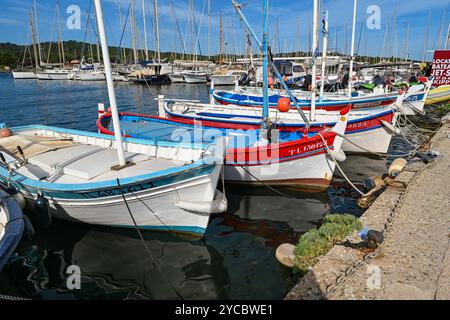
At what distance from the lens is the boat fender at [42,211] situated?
6.20 meters

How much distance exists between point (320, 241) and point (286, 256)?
77 centimetres

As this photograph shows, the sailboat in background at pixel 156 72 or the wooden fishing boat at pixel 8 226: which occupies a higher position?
the sailboat in background at pixel 156 72

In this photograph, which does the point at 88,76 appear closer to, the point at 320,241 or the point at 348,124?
the point at 348,124

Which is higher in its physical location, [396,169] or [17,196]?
[17,196]

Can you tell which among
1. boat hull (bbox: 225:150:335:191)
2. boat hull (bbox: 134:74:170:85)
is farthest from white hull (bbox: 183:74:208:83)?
boat hull (bbox: 225:150:335:191)

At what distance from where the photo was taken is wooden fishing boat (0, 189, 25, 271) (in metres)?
4.52

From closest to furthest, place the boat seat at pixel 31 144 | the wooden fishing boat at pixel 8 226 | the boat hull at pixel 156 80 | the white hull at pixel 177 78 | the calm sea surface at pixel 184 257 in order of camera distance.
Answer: the wooden fishing boat at pixel 8 226 → the calm sea surface at pixel 184 257 → the boat seat at pixel 31 144 → the boat hull at pixel 156 80 → the white hull at pixel 177 78

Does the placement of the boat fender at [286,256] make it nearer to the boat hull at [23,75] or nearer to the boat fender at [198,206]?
the boat fender at [198,206]

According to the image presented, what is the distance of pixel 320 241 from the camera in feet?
17.2

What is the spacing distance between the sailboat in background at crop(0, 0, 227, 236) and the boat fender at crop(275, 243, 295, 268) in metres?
1.54

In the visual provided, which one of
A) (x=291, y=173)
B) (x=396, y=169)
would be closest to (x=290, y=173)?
(x=291, y=173)

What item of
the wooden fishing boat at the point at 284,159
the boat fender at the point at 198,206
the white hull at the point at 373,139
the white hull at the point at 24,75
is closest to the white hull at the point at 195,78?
the white hull at the point at 24,75

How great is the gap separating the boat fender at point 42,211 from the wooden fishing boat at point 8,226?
1.42 feet
